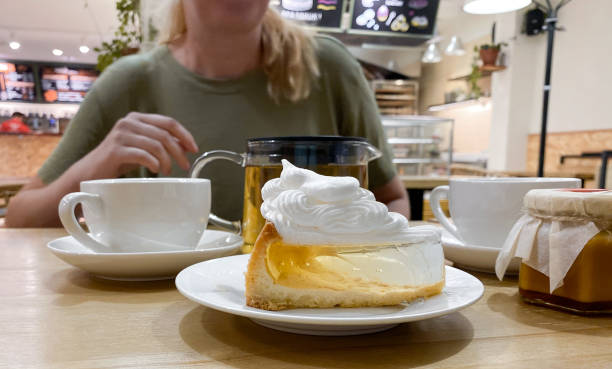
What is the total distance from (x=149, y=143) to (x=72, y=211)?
0.47 metres

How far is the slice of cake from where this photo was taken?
503 mm

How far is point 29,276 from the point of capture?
0.74 meters

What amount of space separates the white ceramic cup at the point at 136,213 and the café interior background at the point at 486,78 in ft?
14.2

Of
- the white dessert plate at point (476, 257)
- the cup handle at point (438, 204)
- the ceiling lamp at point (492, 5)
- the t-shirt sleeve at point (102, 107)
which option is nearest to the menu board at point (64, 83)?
the ceiling lamp at point (492, 5)

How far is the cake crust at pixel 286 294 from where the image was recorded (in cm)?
50

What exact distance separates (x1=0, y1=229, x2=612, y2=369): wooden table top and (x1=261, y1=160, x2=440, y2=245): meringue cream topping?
0.11m

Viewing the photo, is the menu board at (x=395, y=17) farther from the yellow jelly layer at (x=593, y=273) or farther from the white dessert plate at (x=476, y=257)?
the yellow jelly layer at (x=593, y=273)

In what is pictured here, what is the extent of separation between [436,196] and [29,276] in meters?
0.75

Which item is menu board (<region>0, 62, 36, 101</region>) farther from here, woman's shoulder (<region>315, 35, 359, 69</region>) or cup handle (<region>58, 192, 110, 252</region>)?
cup handle (<region>58, 192, 110, 252</region>)

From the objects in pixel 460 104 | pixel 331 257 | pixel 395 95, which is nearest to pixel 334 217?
pixel 331 257

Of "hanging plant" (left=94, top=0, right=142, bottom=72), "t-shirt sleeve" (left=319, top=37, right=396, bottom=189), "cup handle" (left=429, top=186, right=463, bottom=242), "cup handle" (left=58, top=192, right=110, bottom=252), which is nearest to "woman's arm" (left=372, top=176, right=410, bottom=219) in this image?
"t-shirt sleeve" (left=319, top=37, right=396, bottom=189)

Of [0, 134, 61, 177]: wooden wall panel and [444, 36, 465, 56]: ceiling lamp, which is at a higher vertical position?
[444, 36, 465, 56]: ceiling lamp

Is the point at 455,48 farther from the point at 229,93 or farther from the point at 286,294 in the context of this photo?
the point at 286,294

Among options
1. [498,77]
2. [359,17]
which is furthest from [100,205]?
[498,77]
